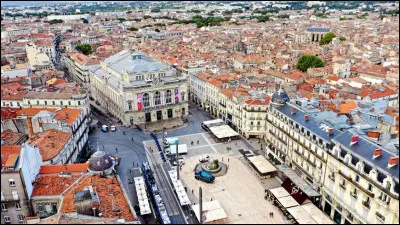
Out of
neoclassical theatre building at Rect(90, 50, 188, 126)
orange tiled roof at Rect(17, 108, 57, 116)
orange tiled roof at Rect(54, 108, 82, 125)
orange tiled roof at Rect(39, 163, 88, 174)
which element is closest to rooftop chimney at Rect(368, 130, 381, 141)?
orange tiled roof at Rect(39, 163, 88, 174)

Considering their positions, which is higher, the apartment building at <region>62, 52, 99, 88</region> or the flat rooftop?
the apartment building at <region>62, 52, 99, 88</region>

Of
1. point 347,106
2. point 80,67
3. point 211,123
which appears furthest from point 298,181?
point 80,67

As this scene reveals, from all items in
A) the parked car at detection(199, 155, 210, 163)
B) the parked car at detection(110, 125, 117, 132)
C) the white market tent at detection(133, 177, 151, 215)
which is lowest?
the parked car at detection(110, 125, 117, 132)

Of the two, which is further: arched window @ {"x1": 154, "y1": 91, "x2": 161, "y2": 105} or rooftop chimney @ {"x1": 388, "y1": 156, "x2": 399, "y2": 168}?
arched window @ {"x1": 154, "y1": 91, "x2": 161, "y2": 105}

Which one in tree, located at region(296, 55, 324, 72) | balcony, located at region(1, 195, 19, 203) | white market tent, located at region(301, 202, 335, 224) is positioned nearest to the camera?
balcony, located at region(1, 195, 19, 203)

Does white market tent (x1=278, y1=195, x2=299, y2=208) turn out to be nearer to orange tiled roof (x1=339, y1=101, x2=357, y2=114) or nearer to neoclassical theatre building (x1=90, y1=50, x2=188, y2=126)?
orange tiled roof (x1=339, y1=101, x2=357, y2=114)

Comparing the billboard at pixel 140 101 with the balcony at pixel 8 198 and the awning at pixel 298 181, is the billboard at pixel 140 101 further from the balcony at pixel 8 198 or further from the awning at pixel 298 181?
the balcony at pixel 8 198

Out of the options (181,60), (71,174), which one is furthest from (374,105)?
(181,60)
